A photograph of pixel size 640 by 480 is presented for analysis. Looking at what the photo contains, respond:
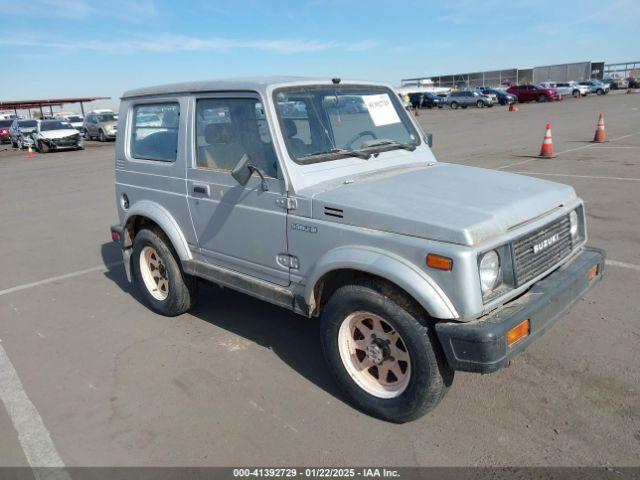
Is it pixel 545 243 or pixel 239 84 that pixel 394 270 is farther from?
pixel 239 84

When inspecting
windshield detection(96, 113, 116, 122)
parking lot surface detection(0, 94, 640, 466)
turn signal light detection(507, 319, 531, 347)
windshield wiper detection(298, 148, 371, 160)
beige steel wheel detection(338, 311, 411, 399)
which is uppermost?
windshield detection(96, 113, 116, 122)

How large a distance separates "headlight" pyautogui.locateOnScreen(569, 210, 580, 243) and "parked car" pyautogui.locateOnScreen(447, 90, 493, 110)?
142 ft

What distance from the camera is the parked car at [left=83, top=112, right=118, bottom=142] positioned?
2884 centimetres

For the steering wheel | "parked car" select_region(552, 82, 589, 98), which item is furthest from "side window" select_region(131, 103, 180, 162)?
"parked car" select_region(552, 82, 589, 98)

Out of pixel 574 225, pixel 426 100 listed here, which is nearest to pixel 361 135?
pixel 574 225

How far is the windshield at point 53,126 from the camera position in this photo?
24.5 meters

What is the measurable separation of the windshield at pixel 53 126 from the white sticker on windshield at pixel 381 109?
80.5 ft

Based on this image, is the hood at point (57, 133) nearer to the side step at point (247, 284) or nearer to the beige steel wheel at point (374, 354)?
the side step at point (247, 284)

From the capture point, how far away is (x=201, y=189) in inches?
156

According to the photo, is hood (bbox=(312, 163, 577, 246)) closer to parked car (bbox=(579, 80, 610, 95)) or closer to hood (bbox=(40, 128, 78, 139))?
hood (bbox=(40, 128, 78, 139))

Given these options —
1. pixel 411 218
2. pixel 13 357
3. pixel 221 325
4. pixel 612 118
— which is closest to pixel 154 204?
pixel 221 325

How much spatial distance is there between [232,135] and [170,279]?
152 centimetres

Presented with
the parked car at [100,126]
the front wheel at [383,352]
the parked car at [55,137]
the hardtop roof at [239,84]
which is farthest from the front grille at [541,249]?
the parked car at [100,126]

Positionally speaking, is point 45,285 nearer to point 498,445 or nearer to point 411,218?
point 411,218
